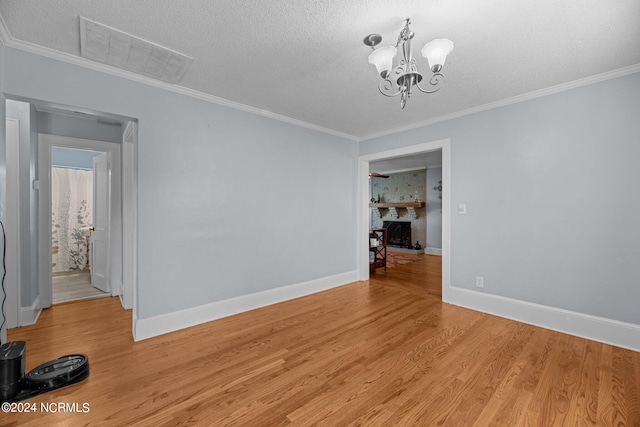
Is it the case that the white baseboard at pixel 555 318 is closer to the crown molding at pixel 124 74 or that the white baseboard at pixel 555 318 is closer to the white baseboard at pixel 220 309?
the white baseboard at pixel 220 309

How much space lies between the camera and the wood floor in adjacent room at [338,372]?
5.33ft

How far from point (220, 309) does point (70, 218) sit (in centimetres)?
467

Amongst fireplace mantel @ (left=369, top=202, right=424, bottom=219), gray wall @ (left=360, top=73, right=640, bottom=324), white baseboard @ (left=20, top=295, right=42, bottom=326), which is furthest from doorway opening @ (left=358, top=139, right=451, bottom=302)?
white baseboard @ (left=20, top=295, right=42, bottom=326)

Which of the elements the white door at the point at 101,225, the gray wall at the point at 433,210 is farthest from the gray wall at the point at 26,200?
the gray wall at the point at 433,210

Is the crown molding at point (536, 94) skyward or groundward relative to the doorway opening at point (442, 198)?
skyward

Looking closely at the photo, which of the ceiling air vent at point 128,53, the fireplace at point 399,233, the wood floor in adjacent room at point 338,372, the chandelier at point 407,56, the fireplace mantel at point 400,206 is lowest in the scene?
the wood floor in adjacent room at point 338,372

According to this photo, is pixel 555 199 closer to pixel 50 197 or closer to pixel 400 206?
pixel 400 206

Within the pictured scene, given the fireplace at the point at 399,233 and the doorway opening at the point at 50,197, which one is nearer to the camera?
the doorway opening at the point at 50,197

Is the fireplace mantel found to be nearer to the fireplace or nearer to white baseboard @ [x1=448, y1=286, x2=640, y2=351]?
the fireplace

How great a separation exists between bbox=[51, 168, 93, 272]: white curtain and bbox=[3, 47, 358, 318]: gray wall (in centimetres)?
410

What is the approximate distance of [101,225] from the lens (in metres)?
4.23

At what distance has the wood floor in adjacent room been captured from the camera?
1626mm

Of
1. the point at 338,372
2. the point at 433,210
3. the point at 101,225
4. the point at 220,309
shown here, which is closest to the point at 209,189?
the point at 220,309

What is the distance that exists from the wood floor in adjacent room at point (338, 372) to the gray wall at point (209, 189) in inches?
22.6
